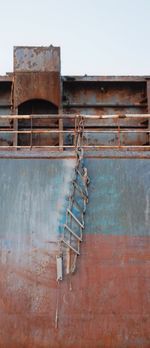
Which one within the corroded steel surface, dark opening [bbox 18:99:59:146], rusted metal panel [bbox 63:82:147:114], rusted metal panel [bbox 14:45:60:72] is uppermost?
rusted metal panel [bbox 14:45:60:72]

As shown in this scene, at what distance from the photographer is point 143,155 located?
842 cm

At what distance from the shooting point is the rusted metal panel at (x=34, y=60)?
10.8 m

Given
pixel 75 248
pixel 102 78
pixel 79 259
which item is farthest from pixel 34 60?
pixel 79 259

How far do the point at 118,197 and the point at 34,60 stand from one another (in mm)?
4352

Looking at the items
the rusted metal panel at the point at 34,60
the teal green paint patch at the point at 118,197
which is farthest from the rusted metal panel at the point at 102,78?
the teal green paint patch at the point at 118,197

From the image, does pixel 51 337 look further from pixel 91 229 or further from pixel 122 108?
pixel 122 108

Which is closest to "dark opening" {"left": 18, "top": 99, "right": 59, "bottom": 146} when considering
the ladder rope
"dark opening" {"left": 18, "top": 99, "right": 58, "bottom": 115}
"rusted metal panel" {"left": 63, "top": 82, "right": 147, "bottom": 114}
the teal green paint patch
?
"dark opening" {"left": 18, "top": 99, "right": 58, "bottom": 115}

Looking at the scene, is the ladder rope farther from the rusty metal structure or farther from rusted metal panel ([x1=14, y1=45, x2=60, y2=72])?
rusted metal panel ([x1=14, y1=45, x2=60, y2=72])

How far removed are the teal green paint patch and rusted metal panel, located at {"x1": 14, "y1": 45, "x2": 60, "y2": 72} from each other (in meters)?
3.39

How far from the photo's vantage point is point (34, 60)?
10.8m

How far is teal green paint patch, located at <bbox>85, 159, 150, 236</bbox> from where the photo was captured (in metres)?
7.91

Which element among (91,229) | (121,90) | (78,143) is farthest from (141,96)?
(91,229)

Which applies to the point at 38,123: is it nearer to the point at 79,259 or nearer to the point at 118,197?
the point at 118,197

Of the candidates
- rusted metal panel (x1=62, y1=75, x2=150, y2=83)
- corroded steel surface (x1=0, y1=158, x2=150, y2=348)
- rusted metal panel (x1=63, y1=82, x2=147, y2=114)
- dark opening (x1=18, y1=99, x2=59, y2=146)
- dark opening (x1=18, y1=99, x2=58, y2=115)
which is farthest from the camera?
rusted metal panel (x1=63, y1=82, x2=147, y2=114)
